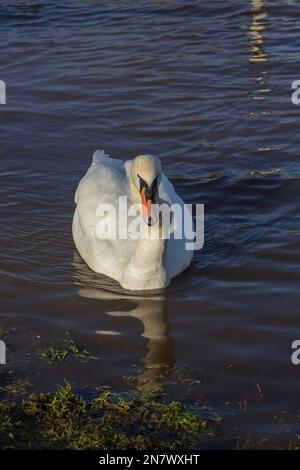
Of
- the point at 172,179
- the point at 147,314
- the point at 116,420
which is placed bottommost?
the point at 147,314

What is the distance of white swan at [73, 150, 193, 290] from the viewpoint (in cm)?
753

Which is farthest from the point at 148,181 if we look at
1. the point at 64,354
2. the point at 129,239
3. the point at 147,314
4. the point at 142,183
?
the point at 64,354

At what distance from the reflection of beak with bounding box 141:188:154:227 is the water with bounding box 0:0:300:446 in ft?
2.67

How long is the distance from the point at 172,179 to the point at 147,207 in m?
2.80

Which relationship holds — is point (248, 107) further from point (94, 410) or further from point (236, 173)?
point (94, 410)

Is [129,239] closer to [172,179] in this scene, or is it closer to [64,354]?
[64,354]

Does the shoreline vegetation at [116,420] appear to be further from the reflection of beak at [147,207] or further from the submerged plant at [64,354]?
the reflection of beak at [147,207]

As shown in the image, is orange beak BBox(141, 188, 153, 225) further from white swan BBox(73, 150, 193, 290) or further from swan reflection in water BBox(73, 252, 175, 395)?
swan reflection in water BBox(73, 252, 175, 395)

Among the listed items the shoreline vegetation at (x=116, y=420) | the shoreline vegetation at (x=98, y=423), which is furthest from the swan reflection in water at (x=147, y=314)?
the shoreline vegetation at (x=98, y=423)

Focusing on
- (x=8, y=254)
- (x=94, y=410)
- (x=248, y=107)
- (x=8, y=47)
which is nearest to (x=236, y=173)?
(x=248, y=107)

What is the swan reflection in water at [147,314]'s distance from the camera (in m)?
6.71

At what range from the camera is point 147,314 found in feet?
25.4

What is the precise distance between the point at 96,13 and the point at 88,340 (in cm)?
1029

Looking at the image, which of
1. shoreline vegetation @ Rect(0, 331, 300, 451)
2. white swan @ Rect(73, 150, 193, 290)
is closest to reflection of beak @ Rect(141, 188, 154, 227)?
white swan @ Rect(73, 150, 193, 290)
